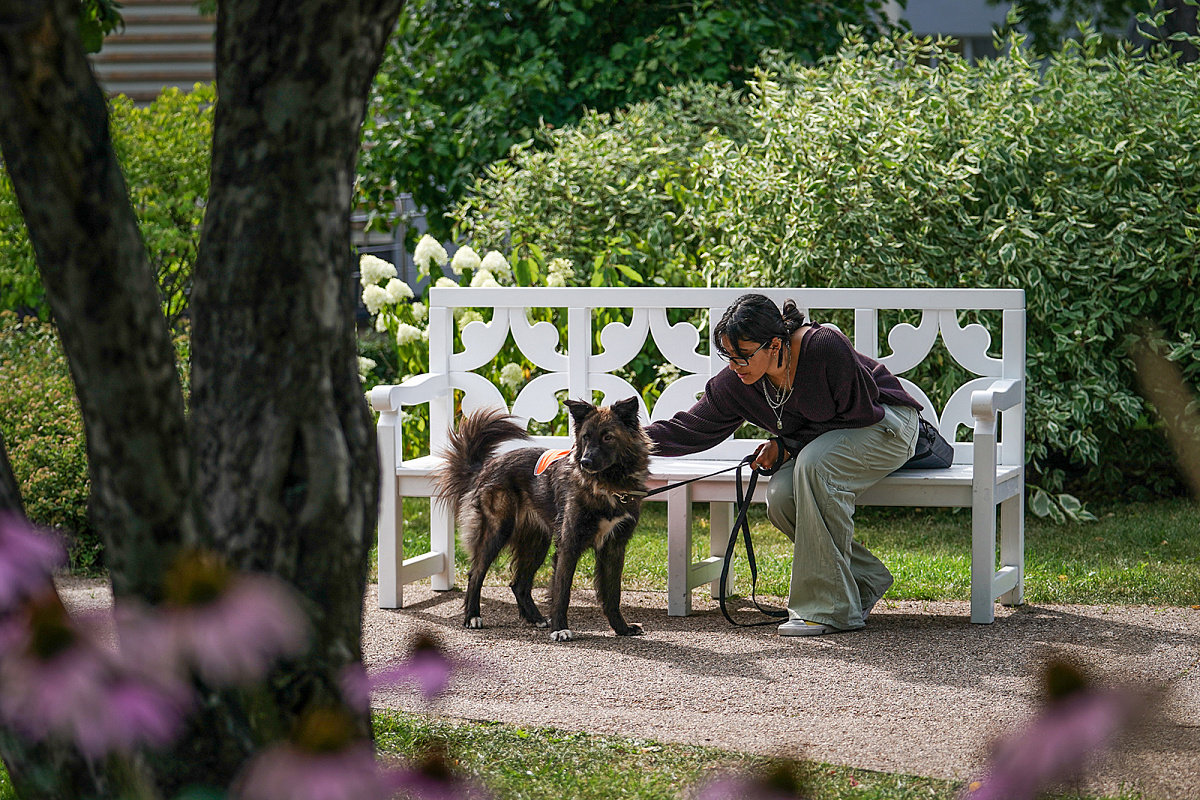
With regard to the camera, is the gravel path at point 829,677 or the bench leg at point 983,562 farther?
the bench leg at point 983,562

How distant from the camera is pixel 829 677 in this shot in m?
4.65

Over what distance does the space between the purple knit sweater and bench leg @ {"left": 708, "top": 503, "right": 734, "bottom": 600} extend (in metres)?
0.72

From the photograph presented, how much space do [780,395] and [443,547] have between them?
197 cm

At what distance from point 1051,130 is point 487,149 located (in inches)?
185

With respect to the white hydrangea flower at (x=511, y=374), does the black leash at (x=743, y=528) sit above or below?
below

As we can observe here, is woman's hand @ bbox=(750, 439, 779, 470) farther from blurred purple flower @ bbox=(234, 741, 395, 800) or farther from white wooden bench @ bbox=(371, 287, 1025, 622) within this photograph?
blurred purple flower @ bbox=(234, 741, 395, 800)

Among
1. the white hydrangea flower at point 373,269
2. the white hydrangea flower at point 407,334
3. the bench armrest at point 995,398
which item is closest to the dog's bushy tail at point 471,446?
the bench armrest at point 995,398

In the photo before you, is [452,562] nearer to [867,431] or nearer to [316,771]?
[867,431]

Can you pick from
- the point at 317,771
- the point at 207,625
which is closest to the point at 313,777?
the point at 317,771

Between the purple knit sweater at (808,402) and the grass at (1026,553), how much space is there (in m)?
0.98

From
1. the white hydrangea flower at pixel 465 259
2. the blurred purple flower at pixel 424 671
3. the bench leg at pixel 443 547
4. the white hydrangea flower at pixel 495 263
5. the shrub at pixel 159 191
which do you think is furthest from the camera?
the shrub at pixel 159 191

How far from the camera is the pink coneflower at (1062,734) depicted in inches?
46.5

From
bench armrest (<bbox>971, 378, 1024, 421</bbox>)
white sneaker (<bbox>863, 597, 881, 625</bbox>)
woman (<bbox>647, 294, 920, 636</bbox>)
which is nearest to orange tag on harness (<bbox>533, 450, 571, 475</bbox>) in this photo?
Result: woman (<bbox>647, 294, 920, 636</bbox>)

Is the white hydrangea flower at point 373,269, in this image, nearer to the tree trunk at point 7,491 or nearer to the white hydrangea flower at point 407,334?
the white hydrangea flower at point 407,334
